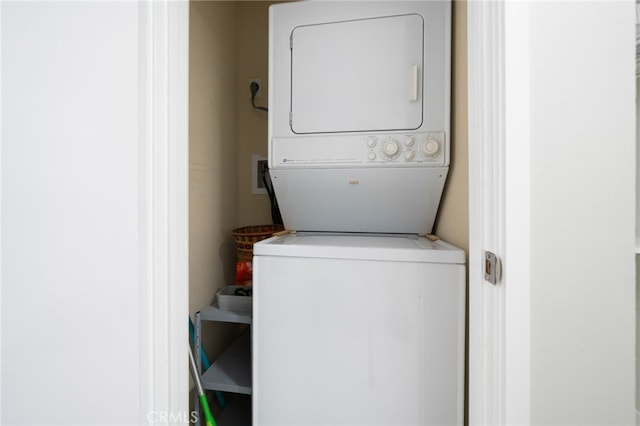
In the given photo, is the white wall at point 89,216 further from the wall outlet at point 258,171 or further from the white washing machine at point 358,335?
the wall outlet at point 258,171

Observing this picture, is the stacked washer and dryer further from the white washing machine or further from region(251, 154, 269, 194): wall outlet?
region(251, 154, 269, 194): wall outlet

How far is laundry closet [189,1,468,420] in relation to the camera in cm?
106

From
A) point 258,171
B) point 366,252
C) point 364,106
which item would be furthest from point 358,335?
point 258,171

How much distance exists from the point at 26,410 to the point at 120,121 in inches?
33.0

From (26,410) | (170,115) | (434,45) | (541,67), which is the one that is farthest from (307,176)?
(26,410)

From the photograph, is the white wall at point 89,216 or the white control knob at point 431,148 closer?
the white wall at point 89,216

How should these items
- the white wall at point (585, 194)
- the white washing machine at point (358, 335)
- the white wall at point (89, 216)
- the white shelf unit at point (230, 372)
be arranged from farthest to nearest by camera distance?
the white shelf unit at point (230, 372), the white washing machine at point (358, 335), the white wall at point (89, 216), the white wall at point (585, 194)

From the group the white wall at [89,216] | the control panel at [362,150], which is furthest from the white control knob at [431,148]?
the white wall at [89,216]

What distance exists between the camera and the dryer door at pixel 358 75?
1.10 meters

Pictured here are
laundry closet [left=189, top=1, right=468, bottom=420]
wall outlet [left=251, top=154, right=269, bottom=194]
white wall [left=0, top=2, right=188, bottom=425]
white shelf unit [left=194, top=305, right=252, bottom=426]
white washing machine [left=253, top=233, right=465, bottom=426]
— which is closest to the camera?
white wall [left=0, top=2, right=188, bottom=425]

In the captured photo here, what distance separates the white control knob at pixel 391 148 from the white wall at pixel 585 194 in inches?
23.6

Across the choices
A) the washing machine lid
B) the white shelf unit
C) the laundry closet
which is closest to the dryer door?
the laundry closet

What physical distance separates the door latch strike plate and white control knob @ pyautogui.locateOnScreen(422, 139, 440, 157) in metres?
0.62

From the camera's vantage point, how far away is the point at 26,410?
2.32 ft
